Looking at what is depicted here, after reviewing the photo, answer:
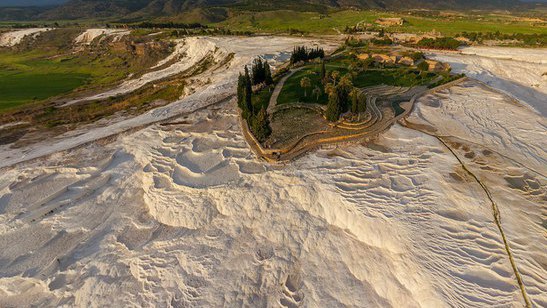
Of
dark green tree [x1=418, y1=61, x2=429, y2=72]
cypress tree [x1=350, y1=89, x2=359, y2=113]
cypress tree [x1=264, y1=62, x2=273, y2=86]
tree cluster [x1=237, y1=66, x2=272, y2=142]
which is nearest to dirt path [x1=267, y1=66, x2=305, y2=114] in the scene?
cypress tree [x1=264, y1=62, x2=273, y2=86]

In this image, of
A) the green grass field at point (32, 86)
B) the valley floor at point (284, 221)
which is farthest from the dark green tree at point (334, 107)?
the green grass field at point (32, 86)

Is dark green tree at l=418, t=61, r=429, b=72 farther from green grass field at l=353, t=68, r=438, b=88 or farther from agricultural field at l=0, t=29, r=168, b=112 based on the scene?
agricultural field at l=0, t=29, r=168, b=112

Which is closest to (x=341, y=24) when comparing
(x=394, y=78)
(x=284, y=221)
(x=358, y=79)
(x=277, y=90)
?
(x=394, y=78)

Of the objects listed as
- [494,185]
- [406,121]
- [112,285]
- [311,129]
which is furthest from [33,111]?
[494,185]

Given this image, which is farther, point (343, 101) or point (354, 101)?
point (343, 101)

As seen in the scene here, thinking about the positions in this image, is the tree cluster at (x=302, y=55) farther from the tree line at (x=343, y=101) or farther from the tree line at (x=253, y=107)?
the tree line at (x=343, y=101)

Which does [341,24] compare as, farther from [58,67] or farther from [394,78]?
[58,67]
